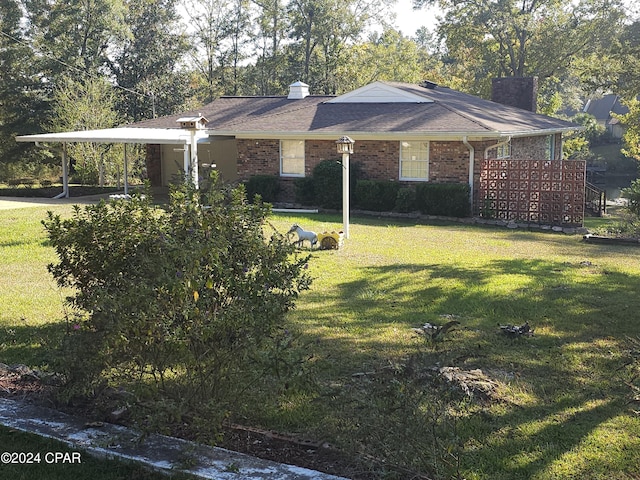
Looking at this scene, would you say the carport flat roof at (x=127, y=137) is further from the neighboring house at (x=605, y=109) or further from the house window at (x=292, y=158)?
the neighboring house at (x=605, y=109)

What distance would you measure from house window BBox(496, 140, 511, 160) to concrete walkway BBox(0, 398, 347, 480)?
17318 mm

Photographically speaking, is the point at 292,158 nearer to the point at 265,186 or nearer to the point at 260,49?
the point at 265,186

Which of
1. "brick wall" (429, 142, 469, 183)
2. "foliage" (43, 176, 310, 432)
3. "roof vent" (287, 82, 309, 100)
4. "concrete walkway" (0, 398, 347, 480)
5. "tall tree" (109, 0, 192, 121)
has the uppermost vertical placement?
"tall tree" (109, 0, 192, 121)

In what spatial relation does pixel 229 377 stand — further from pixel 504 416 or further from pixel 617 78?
pixel 617 78

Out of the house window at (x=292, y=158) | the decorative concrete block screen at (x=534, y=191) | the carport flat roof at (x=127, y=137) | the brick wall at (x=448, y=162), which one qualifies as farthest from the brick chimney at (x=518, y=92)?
the carport flat roof at (x=127, y=137)

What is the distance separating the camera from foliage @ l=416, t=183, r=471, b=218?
61.7 ft

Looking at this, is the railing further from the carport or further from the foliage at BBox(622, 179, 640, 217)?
the carport

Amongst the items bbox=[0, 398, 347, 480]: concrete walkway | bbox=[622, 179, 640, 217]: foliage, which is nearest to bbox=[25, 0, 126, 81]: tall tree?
bbox=[622, 179, 640, 217]: foliage

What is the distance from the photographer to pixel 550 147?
1045 inches

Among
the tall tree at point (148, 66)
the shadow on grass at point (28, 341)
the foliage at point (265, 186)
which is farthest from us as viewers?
the tall tree at point (148, 66)

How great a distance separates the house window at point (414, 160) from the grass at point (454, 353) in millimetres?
→ 6854

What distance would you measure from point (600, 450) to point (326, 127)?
55.9 ft

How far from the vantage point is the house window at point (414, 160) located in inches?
790

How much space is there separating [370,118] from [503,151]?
13.3 feet
